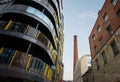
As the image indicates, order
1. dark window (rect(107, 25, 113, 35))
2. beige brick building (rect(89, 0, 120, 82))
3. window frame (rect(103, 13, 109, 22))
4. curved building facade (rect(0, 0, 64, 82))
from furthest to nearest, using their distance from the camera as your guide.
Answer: window frame (rect(103, 13, 109, 22))
dark window (rect(107, 25, 113, 35))
beige brick building (rect(89, 0, 120, 82))
curved building facade (rect(0, 0, 64, 82))

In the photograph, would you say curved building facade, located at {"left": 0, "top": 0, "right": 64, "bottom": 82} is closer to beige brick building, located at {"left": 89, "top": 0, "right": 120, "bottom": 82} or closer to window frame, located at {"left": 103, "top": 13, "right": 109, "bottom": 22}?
beige brick building, located at {"left": 89, "top": 0, "right": 120, "bottom": 82}

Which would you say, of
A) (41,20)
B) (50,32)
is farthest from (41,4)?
(50,32)

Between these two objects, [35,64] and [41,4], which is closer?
[35,64]

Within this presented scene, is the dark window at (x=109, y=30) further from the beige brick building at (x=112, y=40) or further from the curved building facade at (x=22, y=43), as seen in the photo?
the curved building facade at (x=22, y=43)

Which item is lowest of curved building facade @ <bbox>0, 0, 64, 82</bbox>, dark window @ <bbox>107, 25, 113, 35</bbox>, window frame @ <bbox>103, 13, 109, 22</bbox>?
curved building facade @ <bbox>0, 0, 64, 82</bbox>

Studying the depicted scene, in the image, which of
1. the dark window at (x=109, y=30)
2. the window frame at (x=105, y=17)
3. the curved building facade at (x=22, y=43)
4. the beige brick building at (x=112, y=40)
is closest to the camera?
the curved building facade at (x=22, y=43)

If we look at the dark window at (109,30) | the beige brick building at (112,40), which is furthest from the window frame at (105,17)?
the dark window at (109,30)

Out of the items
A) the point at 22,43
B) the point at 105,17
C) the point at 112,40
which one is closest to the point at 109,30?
the point at 112,40

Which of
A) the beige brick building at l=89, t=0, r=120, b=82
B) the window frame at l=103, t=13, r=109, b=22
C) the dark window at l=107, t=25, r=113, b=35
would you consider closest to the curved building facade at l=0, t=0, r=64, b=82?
the beige brick building at l=89, t=0, r=120, b=82

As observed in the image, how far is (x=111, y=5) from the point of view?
50.2 feet

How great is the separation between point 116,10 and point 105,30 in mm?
3697

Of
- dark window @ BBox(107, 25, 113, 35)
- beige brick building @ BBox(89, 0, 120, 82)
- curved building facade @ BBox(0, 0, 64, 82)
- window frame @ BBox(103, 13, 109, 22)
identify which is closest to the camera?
curved building facade @ BBox(0, 0, 64, 82)

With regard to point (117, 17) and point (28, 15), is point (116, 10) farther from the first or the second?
point (28, 15)

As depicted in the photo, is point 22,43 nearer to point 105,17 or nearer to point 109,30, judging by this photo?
point 109,30
